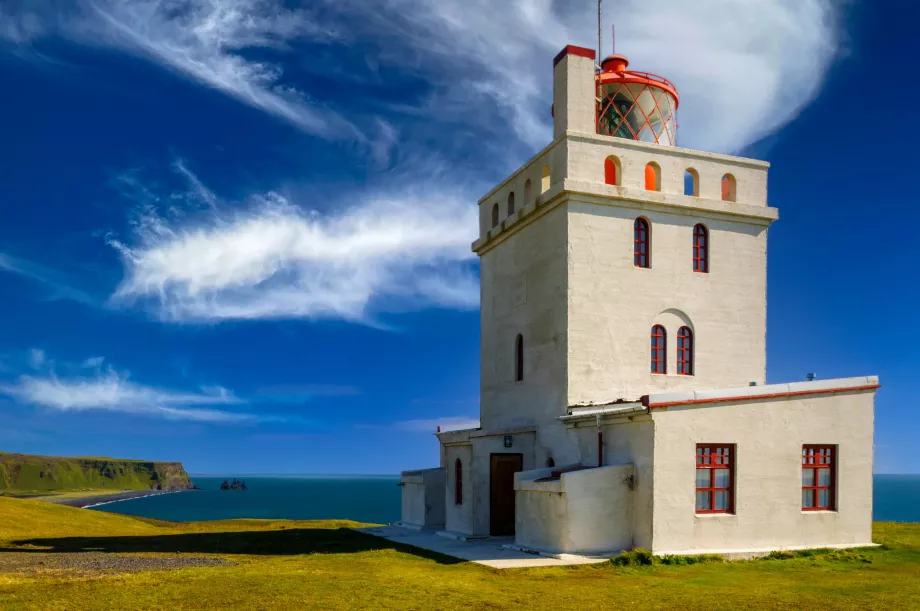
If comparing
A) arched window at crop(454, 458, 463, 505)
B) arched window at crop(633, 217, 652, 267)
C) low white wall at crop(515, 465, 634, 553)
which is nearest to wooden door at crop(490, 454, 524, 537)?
arched window at crop(454, 458, 463, 505)

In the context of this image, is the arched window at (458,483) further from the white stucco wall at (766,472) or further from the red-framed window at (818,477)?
the red-framed window at (818,477)

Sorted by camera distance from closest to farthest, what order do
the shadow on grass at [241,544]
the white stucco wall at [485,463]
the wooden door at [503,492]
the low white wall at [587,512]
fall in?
the low white wall at [587,512] < the shadow on grass at [241,544] < the white stucco wall at [485,463] < the wooden door at [503,492]

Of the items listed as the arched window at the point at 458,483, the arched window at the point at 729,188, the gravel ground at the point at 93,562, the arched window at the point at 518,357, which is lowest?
the gravel ground at the point at 93,562

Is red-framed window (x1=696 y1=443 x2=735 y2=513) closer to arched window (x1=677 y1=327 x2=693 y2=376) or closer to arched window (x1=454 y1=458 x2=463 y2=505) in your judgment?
arched window (x1=677 y1=327 x2=693 y2=376)

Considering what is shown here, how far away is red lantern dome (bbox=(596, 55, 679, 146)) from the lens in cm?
2473

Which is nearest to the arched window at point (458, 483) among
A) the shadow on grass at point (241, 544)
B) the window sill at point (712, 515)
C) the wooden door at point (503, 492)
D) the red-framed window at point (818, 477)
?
the wooden door at point (503, 492)

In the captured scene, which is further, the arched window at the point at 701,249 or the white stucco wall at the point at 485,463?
the arched window at the point at 701,249

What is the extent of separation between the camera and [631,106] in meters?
24.9

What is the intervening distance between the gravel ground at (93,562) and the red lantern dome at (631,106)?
53.1ft

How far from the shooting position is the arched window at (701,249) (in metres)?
23.7

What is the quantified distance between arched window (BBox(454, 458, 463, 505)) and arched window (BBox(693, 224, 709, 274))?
350 inches

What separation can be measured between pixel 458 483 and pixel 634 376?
5904 millimetres

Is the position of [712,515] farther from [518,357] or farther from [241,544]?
[241,544]

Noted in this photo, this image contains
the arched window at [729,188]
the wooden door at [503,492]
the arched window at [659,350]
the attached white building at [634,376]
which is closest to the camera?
the attached white building at [634,376]
